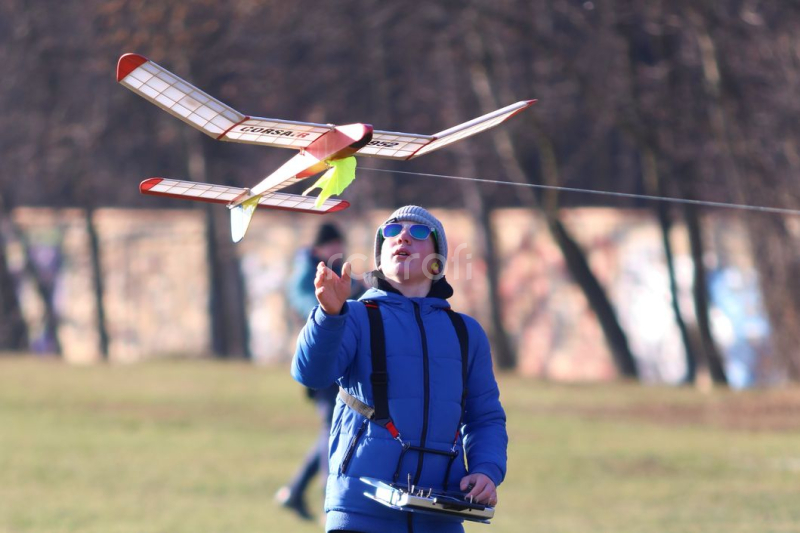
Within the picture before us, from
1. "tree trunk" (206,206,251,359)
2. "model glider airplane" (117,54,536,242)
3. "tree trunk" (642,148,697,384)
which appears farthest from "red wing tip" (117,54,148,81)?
"tree trunk" (206,206,251,359)

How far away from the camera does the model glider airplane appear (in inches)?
160

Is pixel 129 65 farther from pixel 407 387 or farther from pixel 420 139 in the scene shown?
pixel 407 387

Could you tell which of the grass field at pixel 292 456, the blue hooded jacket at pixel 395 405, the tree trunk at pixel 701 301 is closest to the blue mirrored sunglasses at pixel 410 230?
the blue hooded jacket at pixel 395 405

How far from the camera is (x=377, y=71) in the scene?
23.1m

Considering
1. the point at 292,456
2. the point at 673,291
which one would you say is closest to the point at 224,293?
the point at 673,291

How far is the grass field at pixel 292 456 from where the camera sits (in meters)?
9.94

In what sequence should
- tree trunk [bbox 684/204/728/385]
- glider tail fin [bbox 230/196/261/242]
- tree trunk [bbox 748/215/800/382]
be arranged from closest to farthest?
glider tail fin [bbox 230/196/261/242], tree trunk [bbox 748/215/800/382], tree trunk [bbox 684/204/728/385]

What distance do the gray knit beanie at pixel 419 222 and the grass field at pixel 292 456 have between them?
495cm

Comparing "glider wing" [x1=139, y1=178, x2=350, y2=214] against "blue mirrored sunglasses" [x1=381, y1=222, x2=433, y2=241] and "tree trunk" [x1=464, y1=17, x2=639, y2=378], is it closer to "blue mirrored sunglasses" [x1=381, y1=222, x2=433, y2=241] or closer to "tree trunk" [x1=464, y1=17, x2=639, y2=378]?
"blue mirrored sunglasses" [x1=381, y1=222, x2=433, y2=241]

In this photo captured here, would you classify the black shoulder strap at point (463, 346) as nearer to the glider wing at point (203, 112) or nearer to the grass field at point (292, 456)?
the glider wing at point (203, 112)

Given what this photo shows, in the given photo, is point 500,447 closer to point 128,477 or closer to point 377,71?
point 128,477

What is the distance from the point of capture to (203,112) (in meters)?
4.20

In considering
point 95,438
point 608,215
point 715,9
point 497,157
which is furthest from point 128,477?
point 608,215

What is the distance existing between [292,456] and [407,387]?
31.4 feet
